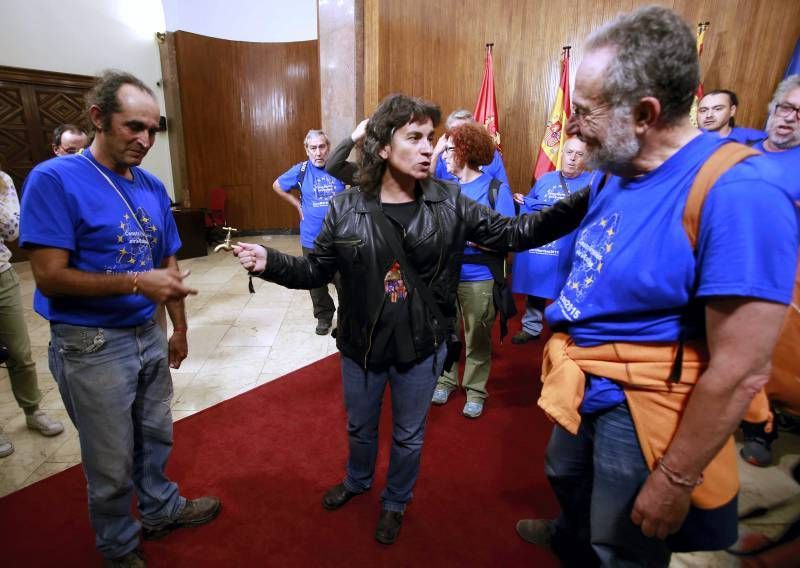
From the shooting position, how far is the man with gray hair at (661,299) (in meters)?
0.84

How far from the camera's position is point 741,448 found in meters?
2.59

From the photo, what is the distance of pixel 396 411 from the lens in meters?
1.85

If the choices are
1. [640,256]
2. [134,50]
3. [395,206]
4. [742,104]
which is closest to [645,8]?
[640,256]

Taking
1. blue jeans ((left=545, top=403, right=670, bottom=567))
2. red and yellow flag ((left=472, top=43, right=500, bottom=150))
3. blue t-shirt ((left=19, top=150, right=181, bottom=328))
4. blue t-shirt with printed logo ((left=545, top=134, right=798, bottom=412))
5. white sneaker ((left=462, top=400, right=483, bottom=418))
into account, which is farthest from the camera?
red and yellow flag ((left=472, top=43, right=500, bottom=150))

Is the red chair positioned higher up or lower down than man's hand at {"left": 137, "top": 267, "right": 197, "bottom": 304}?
lower down

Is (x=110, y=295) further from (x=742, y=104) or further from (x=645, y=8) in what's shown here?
(x=742, y=104)

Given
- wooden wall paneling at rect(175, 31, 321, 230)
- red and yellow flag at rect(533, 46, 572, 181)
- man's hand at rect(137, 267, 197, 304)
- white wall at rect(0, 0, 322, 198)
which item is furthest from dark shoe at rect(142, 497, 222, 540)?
wooden wall paneling at rect(175, 31, 321, 230)

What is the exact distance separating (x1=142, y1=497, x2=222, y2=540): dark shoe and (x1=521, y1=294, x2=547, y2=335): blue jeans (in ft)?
10.0

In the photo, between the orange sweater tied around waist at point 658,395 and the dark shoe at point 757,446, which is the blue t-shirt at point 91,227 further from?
the dark shoe at point 757,446

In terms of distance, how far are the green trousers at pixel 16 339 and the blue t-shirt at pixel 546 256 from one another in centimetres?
347

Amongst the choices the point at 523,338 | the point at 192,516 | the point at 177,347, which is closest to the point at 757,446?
the point at 523,338

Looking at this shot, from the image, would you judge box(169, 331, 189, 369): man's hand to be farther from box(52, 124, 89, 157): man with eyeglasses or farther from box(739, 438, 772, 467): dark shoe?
box(739, 438, 772, 467): dark shoe

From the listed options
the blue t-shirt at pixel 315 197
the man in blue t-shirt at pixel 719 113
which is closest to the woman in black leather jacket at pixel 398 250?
the blue t-shirt at pixel 315 197

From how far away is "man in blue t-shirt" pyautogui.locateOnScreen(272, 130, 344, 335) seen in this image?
404 centimetres
